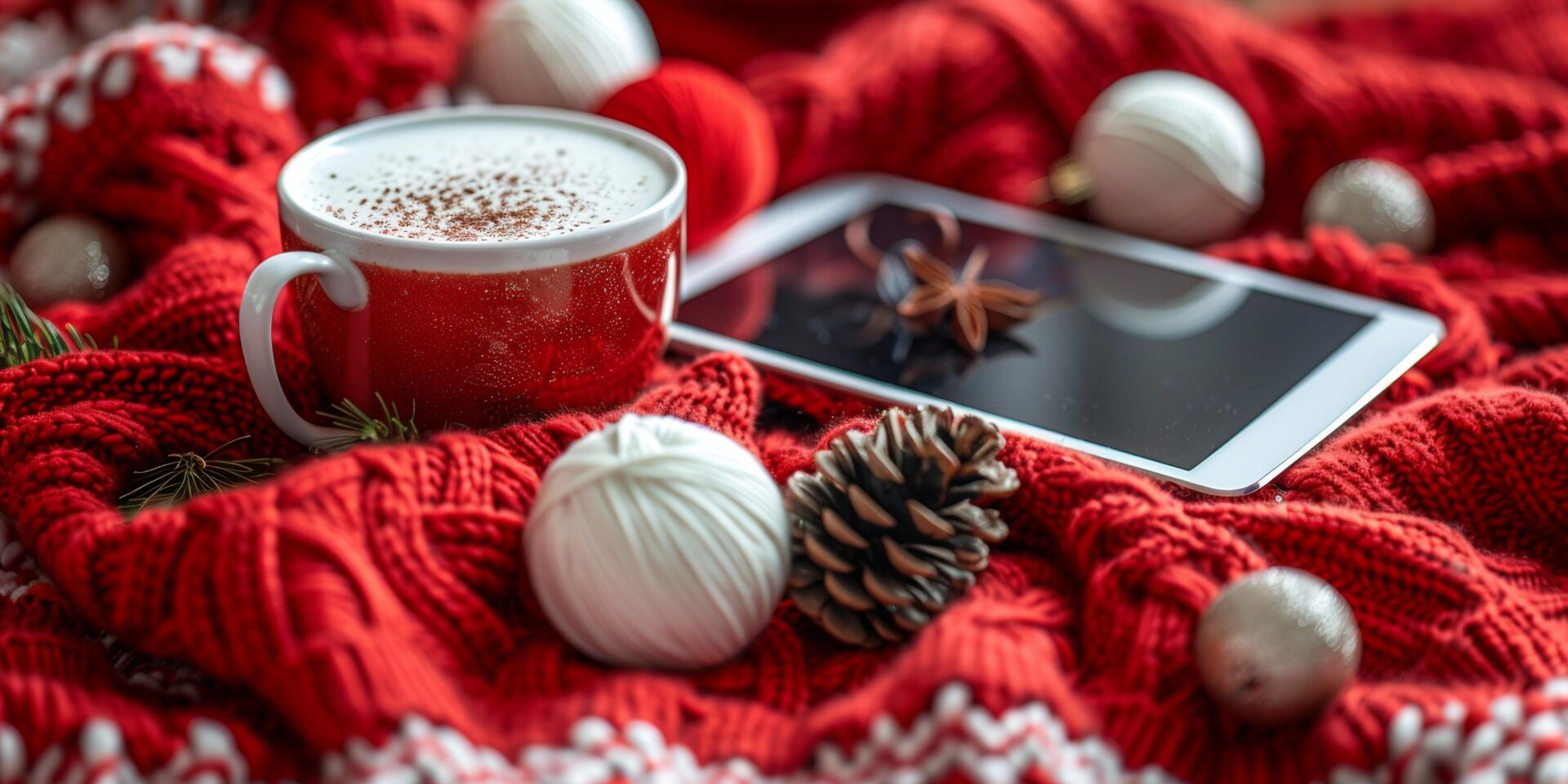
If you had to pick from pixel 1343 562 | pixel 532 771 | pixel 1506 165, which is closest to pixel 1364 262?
pixel 1506 165

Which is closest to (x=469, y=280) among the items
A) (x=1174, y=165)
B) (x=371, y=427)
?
(x=371, y=427)

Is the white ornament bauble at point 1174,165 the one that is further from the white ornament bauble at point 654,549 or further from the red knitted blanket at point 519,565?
the white ornament bauble at point 654,549

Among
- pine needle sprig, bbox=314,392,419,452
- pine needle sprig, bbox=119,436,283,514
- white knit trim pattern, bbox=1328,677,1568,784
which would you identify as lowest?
pine needle sprig, bbox=119,436,283,514

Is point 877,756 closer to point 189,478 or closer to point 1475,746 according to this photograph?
point 1475,746

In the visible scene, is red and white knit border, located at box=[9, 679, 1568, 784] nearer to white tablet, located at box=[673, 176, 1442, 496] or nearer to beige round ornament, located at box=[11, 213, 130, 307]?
white tablet, located at box=[673, 176, 1442, 496]

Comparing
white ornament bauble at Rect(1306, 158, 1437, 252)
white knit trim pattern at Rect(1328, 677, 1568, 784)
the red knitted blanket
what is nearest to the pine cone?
the red knitted blanket

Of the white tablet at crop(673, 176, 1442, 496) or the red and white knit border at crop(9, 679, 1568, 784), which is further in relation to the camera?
the white tablet at crop(673, 176, 1442, 496)
